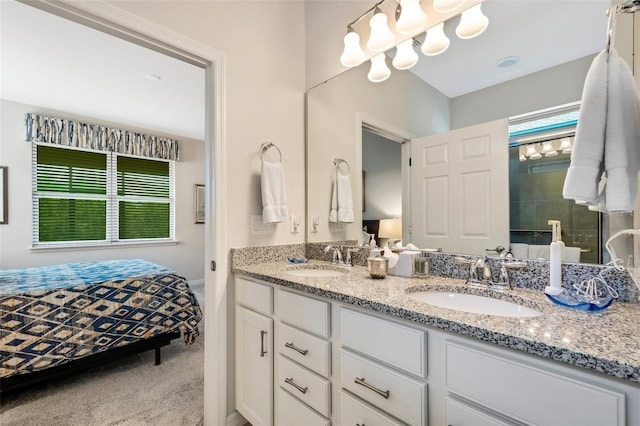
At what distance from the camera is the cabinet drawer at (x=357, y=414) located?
3.12 ft

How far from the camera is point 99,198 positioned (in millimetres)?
Result: 4125

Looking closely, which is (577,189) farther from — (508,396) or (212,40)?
(212,40)

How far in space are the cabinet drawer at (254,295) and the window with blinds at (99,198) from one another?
141 inches

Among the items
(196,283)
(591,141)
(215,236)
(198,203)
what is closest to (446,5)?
(591,141)

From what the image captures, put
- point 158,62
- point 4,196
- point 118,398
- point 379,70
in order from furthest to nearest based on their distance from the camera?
1. point 4,196
2. point 158,62
3. point 118,398
4. point 379,70

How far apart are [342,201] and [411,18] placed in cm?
107

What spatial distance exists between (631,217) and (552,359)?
686 mm

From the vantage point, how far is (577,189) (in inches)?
30.8

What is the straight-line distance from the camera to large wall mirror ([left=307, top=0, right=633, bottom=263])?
3.61 feet

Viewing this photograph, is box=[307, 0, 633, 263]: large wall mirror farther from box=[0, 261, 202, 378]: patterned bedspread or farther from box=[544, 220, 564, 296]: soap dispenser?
box=[0, 261, 202, 378]: patterned bedspread

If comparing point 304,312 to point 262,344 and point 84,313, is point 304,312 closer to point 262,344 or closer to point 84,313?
point 262,344

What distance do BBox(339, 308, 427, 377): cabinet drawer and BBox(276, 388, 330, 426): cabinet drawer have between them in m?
0.38

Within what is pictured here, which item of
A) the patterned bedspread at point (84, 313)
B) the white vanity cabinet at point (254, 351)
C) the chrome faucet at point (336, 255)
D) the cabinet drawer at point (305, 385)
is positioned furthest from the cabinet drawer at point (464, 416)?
the patterned bedspread at point (84, 313)

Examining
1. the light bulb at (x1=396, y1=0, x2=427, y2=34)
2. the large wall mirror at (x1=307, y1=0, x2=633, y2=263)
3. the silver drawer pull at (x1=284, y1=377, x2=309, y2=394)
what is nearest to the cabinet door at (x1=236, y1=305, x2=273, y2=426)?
the silver drawer pull at (x1=284, y1=377, x2=309, y2=394)
